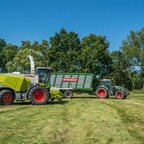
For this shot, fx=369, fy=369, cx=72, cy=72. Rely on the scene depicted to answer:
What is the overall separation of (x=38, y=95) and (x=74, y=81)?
1564 centimetres

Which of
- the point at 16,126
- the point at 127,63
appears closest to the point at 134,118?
the point at 16,126

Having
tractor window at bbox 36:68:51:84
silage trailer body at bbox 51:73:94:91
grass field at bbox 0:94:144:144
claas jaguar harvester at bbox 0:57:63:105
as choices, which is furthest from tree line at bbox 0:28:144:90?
grass field at bbox 0:94:144:144

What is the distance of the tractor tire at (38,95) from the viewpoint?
23.0 meters

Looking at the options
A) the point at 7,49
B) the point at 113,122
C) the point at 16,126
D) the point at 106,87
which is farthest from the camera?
the point at 7,49

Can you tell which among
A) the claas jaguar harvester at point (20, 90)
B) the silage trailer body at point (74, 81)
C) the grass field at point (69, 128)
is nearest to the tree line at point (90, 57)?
the silage trailer body at point (74, 81)

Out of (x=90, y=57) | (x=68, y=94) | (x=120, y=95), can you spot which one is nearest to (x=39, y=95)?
(x=68, y=94)

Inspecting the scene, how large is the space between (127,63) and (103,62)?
11.0 meters

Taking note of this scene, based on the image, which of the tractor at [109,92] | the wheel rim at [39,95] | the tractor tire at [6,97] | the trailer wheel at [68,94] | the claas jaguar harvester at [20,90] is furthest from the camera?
the tractor at [109,92]

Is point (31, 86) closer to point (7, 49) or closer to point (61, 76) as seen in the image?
point (61, 76)

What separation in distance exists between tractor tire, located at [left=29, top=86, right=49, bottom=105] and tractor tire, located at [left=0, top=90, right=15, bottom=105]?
1170mm

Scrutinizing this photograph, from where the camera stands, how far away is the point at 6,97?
73.9 feet

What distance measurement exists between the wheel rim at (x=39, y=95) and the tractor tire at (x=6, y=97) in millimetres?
1432

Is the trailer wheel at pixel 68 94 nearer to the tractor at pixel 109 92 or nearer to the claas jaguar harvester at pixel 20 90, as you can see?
A: the tractor at pixel 109 92

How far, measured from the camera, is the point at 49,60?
78.6 metres
